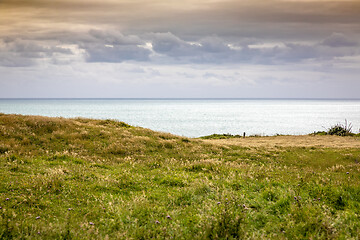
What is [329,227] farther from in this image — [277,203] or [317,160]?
[317,160]

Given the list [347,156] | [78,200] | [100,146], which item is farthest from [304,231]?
[347,156]

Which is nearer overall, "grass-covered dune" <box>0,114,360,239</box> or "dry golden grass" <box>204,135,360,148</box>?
"grass-covered dune" <box>0,114,360,239</box>

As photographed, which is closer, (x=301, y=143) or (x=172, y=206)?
(x=172, y=206)

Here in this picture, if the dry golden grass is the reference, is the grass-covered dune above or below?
above

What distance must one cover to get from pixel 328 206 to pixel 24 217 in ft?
29.5

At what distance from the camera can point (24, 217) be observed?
7789 mm

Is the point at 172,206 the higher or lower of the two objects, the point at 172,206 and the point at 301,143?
the higher

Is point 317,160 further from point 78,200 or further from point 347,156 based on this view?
point 78,200

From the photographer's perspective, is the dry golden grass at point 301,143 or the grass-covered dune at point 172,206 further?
the dry golden grass at point 301,143

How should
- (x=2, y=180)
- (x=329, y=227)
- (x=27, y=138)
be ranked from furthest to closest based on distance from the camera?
(x=27, y=138) → (x=2, y=180) → (x=329, y=227)

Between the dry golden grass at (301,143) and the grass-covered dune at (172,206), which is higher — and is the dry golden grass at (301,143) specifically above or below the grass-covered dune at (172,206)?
below

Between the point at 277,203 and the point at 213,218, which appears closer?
the point at 213,218

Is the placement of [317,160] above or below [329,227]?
below

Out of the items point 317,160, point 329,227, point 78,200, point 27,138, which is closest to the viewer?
point 329,227
